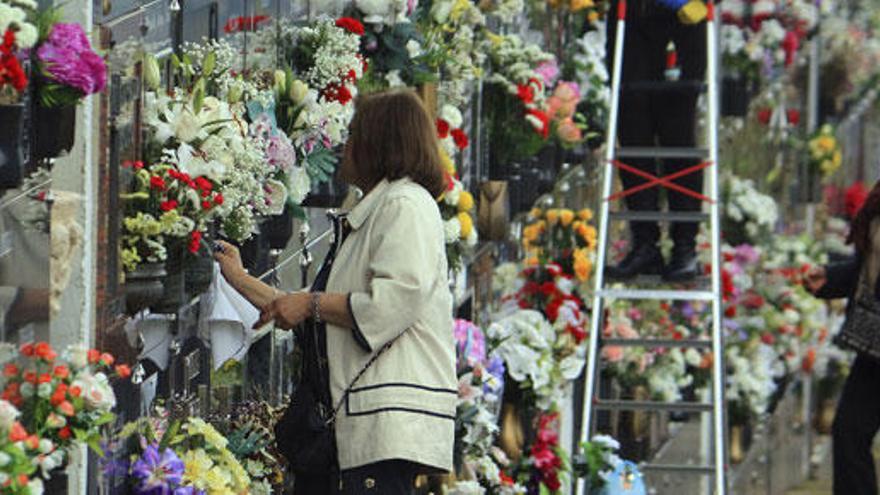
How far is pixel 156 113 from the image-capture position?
6.12m

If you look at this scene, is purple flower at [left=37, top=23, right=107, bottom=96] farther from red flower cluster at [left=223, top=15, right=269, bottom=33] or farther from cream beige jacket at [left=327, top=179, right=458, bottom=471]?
red flower cluster at [left=223, top=15, right=269, bottom=33]

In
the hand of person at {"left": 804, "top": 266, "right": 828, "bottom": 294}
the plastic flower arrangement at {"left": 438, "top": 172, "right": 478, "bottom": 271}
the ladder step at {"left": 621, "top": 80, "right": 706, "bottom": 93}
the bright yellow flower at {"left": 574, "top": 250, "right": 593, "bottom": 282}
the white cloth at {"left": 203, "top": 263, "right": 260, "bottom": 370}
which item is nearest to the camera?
the white cloth at {"left": 203, "top": 263, "right": 260, "bottom": 370}

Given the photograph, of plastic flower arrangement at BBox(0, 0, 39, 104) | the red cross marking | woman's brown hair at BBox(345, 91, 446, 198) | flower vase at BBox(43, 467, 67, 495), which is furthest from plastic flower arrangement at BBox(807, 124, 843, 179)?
plastic flower arrangement at BBox(0, 0, 39, 104)

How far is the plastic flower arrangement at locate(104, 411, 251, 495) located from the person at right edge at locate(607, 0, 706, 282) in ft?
14.4

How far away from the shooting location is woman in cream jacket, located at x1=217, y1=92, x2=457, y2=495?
5980mm

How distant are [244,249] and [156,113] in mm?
852

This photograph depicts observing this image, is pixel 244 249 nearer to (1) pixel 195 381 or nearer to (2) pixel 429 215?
(1) pixel 195 381

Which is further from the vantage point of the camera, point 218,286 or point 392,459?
point 218,286

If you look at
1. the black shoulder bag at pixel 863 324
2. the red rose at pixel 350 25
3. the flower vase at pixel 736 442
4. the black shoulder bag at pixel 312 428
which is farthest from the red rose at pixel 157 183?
the flower vase at pixel 736 442

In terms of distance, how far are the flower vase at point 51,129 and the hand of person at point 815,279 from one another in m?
5.08

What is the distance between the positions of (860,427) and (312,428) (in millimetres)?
3855

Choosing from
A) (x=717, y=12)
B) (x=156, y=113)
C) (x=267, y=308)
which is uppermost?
(x=717, y=12)

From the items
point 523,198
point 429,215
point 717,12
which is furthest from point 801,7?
point 429,215

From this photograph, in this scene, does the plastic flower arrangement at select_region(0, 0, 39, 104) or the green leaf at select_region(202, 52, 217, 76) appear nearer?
the plastic flower arrangement at select_region(0, 0, 39, 104)
